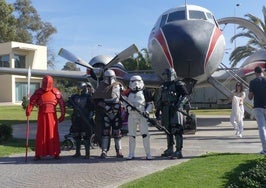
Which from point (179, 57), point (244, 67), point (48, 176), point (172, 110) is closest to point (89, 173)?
point (48, 176)

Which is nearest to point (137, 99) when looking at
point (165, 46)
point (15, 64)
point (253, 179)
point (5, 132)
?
point (253, 179)

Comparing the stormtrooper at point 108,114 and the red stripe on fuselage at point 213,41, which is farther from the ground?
the red stripe on fuselage at point 213,41

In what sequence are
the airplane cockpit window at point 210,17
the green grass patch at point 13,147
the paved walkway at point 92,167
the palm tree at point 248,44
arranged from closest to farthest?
the paved walkway at point 92,167 < the green grass patch at point 13,147 < the airplane cockpit window at point 210,17 < the palm tree at point 248,44

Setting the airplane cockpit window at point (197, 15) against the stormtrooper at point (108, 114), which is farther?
the airplane cockpit window at point (197, 15)

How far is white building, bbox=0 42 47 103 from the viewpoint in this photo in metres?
57.6

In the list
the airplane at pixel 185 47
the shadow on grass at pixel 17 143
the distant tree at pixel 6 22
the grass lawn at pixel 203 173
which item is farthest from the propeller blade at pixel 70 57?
the distant tree at pixel 6 22

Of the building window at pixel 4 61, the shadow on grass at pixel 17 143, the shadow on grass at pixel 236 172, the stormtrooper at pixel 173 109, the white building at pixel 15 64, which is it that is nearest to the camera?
the shadow on grass at pixel 236 172

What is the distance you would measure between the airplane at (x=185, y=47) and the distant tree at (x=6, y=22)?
178ft

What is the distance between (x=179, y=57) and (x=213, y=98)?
35.5 m

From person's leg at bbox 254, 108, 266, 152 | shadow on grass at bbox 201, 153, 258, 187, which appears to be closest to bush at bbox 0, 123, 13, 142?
person's leg at bbox 254, 108, 266, 152

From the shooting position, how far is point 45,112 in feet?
31.3

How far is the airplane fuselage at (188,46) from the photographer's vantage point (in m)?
13.0

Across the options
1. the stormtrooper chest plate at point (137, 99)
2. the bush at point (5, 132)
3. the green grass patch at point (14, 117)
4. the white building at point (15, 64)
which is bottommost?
the bush at point (5, 132)

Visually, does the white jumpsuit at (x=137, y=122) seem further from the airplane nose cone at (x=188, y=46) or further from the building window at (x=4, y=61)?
the building window at (x=4, y=61)
